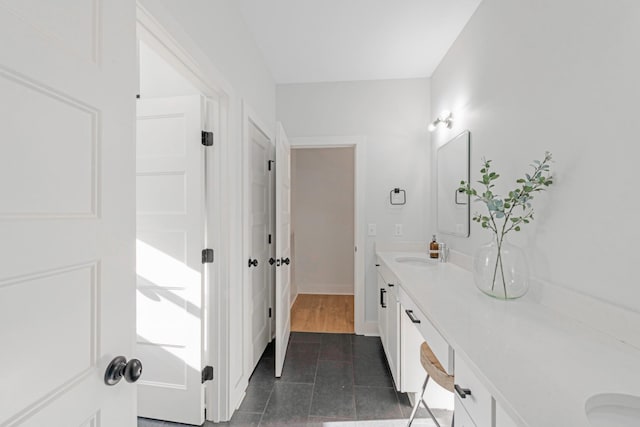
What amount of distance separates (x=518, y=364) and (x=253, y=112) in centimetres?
209

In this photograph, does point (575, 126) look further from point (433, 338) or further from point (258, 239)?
point (258, 239)

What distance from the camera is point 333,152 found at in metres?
4.41

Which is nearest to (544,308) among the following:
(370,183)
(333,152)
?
(370,183)

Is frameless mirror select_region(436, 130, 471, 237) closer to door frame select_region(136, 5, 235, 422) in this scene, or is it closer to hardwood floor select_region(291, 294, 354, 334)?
hardwood floor select_region(291, 294, 354, 334)

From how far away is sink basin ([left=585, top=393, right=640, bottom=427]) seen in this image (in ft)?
2.09

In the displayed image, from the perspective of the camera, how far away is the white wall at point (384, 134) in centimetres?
291

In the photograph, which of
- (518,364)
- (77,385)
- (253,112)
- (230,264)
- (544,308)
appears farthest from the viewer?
(253,112)

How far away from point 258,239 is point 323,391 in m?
1.22

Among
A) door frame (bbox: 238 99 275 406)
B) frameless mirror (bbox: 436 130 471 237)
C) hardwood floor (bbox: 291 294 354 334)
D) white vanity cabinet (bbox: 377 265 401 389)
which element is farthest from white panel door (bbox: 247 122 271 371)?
frameless mirror (bbox: 436 130 471 237)

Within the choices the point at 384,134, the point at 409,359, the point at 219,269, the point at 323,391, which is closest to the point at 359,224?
the point at 384,134

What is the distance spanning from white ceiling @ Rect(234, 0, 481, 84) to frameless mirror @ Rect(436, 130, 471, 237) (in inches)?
32.0

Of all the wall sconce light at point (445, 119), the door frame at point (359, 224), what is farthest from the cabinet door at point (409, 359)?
the wall sconce light at point (445, 119)

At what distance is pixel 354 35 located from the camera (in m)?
2.18

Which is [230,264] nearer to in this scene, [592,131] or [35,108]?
[35,108]
